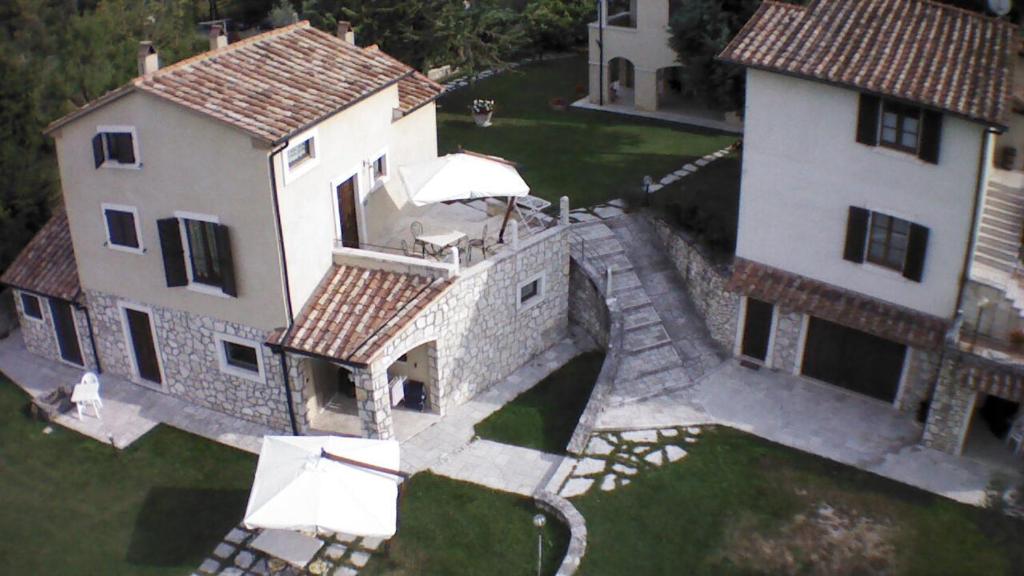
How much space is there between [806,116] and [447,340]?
405 inches

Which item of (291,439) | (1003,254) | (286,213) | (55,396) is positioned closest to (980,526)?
(1003,254)

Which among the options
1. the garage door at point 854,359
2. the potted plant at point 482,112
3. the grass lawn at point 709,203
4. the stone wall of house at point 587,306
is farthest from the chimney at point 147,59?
the potted plant at point 482,112

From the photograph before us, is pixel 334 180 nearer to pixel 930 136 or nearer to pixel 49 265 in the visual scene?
pixel 49 265

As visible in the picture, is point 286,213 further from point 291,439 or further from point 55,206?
point 55,206

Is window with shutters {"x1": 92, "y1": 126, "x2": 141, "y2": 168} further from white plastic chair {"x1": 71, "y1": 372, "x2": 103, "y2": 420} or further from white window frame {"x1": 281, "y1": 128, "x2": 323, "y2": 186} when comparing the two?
white plastic chair {"x1": 71, "y1": 372, "x2": 103, "y2": 420}

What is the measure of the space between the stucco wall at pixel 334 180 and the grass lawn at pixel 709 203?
26.5 ft

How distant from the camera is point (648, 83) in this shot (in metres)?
42.0

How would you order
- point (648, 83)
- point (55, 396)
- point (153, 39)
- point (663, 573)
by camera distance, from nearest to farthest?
point (663, 573) < point (55, 396) < point (153, 39) < point (648, 83)

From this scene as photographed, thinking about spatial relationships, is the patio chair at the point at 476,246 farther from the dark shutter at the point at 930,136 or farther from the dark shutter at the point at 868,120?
the dark shutter at the point at 930,136

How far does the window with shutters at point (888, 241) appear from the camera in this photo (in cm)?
2453

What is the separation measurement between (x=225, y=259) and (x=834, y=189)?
14632mm

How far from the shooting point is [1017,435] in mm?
24094

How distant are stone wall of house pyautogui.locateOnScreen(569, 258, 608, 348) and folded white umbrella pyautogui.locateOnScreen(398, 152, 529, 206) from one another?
12.9 ft

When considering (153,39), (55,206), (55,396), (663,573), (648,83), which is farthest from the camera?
(648,83)
